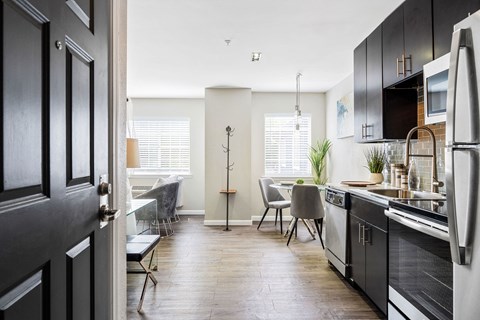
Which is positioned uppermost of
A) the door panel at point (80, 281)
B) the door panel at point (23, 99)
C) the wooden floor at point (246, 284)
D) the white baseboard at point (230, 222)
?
the door panel at point (23, 99)

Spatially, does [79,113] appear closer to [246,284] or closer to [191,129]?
[246,284]

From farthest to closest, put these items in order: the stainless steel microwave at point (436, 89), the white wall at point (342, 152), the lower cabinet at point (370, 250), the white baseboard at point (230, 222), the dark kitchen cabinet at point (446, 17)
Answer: the white baseboard at point (230, 222) < the white wall at point (342, 152) < the lower cabinet at point (370, 250) < the stainless steel microwave at point (436, 89) < the dark kitchen cabinet at point (446, 17)

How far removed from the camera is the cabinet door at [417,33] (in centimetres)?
213

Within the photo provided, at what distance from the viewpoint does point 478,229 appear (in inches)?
43.9

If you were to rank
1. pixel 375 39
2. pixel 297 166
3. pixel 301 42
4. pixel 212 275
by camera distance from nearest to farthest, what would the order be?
pixel 375 39 < pixel 212 275 < pixel 301 42 < pixel 297 166

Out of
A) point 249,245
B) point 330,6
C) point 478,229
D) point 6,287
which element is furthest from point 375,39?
point 6,287

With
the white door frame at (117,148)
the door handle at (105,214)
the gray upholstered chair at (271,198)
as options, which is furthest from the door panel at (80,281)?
the gray upholstered chair at (271,198)

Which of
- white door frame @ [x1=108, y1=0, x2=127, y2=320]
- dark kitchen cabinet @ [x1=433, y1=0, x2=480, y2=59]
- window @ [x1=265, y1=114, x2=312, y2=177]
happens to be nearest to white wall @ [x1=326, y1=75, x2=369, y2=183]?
window @ [x1=265, y1=114, x2=312, y2=177]

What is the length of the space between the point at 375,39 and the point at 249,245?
286cm

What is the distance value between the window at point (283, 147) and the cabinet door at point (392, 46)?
3452mm

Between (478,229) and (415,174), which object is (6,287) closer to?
(478,229)

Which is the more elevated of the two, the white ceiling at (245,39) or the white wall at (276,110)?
the white ceiling at (245,39)

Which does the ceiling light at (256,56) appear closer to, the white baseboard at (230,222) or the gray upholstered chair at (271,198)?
the gray upholstered chair at (271,198)

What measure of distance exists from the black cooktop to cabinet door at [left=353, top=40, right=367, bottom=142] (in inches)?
56.6
